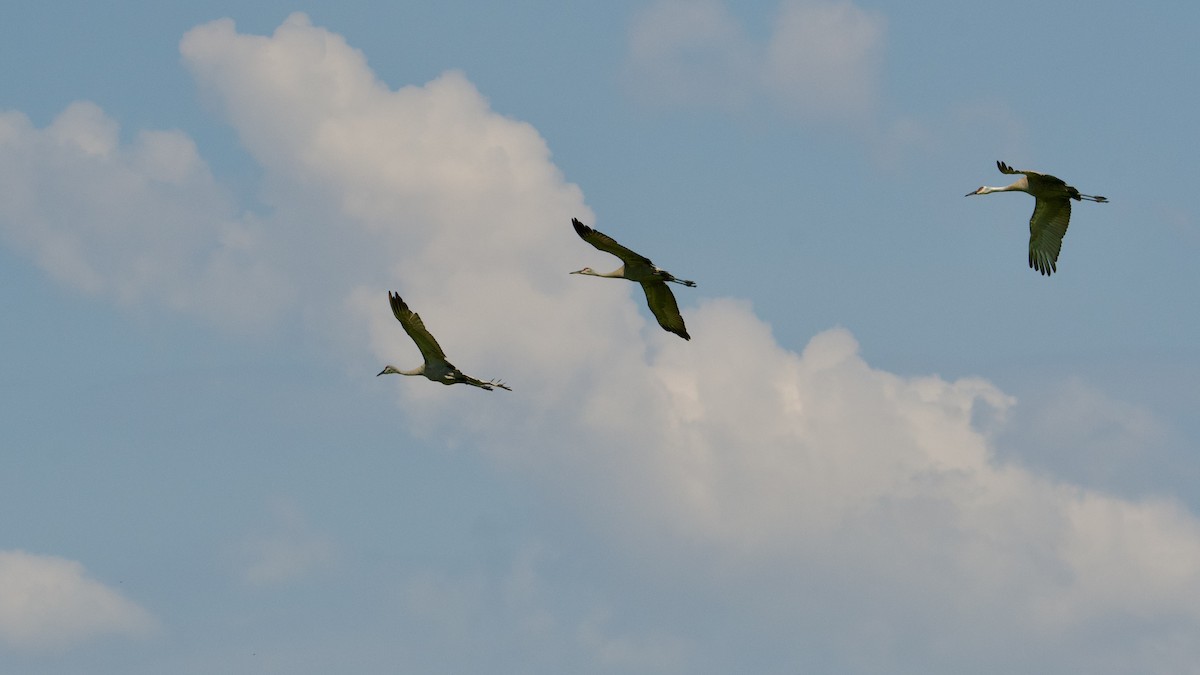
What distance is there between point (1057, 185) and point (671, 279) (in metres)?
11.2

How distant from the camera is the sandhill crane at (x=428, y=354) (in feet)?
153

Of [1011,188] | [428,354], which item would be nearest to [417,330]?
[428,354]

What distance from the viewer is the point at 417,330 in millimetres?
47000

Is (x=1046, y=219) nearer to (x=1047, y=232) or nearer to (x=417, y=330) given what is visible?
(x=1047, y=232)

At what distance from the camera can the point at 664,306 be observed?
49656 millimetres

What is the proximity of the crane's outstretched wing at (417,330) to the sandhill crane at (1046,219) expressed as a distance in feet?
57.5

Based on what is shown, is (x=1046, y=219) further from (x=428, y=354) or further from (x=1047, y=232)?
(x=428, y=354)

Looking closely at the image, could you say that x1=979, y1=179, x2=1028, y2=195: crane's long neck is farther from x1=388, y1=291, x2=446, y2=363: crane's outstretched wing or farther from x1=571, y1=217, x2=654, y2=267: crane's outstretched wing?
x1=388, y1=291, x2=446, y2=363: crane's outstretched wing

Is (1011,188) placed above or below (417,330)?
above

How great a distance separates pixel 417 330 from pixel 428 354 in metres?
1.46

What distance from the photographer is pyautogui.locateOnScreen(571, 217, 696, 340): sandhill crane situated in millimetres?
45062

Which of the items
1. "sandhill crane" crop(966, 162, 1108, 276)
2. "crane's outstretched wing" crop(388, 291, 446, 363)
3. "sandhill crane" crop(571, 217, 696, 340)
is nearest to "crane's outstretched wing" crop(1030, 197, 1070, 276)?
"sandhill crane" crop(966, 162, 1108, 276)

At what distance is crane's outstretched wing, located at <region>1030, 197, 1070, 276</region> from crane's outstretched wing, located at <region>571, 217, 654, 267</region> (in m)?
12.0

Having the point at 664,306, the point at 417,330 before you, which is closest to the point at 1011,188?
the point at 664,306
